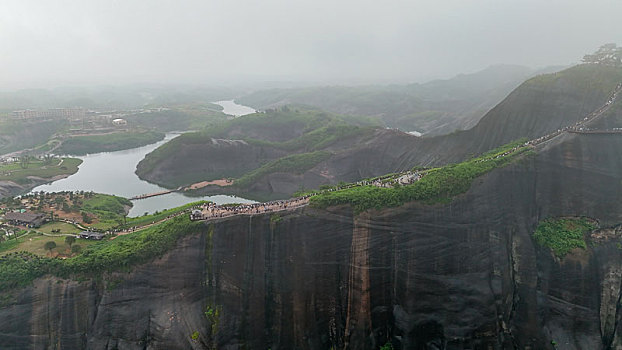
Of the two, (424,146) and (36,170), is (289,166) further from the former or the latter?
(36,170)

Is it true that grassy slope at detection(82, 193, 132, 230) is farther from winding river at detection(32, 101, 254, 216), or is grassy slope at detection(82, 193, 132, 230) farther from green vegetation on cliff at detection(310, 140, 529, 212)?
green vegetation on cliff at detection(310, 140, 529, 212)

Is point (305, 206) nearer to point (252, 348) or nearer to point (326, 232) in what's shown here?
point (326, 232)

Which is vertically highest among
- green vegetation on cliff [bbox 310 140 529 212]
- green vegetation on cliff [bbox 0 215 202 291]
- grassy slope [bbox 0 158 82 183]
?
green vegetation on cliff [bbox 310 140 529 212]

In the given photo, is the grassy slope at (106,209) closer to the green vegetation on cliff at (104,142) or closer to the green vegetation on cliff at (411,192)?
the green vegetation on cliff at (411,192)

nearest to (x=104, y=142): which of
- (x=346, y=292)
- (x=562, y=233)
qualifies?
(x=346, y=292)

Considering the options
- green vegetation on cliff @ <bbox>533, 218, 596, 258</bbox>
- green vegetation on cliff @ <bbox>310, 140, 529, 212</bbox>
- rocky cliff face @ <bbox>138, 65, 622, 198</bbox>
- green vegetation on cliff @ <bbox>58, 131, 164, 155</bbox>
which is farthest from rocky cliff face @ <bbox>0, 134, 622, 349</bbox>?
green vegetation on cliff @ <bbox>58, 131, 164, 155</bbox>

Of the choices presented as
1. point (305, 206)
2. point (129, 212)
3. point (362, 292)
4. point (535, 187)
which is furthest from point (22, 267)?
point (535, 187)

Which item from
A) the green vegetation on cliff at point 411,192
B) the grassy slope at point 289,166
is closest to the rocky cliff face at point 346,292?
the green vegetation on cliff at point 411,192
